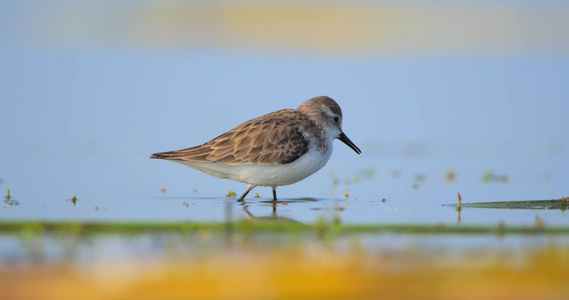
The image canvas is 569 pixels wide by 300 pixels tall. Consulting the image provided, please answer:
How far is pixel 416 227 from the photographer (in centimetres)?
895

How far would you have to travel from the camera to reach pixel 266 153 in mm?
12219

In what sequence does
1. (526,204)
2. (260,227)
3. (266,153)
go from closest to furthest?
1. (260,227)
2. (526,204)
3. (266,153)

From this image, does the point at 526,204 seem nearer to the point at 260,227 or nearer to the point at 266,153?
the point at 266,153

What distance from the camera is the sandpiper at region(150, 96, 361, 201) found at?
12.2 meters

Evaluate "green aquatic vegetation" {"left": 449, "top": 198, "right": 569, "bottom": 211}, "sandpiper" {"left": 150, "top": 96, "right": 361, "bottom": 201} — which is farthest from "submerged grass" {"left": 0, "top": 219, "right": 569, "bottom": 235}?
"sandpiper" {"left": 150, "top": 96, "right": 361, "bottom": 201}

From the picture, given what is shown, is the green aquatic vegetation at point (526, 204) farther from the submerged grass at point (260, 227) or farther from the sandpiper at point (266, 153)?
the sandpiper at point (266, 153)

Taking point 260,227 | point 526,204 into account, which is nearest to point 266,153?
point 260,227

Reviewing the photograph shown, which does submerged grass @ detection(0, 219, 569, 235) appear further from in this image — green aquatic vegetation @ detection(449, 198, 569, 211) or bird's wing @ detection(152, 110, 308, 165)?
bird's wing @ detection(152, 110, 308, 165)

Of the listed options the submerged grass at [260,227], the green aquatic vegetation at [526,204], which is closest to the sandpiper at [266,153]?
the green aquatic vegetation at [526,204]

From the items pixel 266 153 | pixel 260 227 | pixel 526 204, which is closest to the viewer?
pixel 260 227

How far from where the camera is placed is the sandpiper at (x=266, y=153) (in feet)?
39.9

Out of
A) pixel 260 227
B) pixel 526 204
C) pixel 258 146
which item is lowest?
pixel 260 227

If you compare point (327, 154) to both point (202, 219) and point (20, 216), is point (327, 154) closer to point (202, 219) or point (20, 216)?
point (202, 219)

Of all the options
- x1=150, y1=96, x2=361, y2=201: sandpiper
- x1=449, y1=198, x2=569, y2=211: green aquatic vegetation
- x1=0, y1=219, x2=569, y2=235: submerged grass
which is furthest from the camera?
x1=150, y1=96, x2=361, y2=201: sandpiper
